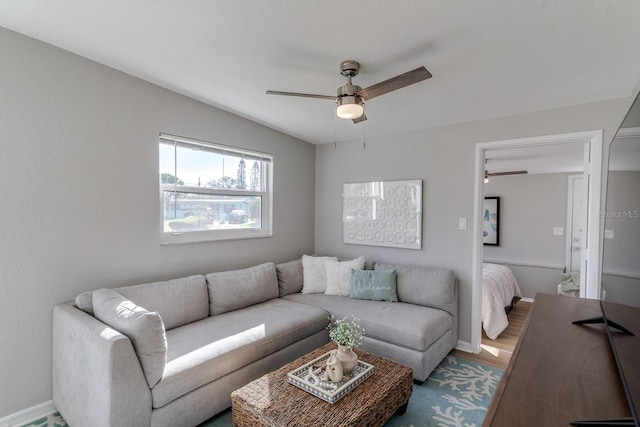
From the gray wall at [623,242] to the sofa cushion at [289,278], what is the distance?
281 cm

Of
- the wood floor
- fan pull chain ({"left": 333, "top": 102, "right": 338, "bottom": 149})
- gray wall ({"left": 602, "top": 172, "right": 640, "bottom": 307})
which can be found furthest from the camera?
fan pull chain ({"left": 333, "top": 102, "right": 338, "bottom": 149})

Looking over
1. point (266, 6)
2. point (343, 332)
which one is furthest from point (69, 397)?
point (266, 6)

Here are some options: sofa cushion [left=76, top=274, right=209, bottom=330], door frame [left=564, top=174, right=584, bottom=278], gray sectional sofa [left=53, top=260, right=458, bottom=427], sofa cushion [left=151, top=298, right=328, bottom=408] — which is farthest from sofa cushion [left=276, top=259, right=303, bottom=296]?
door frame [left=564, top=174, right=584, bottom=278]

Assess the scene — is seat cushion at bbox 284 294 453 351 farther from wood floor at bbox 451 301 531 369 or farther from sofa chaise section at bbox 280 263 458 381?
wood floor at bbox 451 301 531 369

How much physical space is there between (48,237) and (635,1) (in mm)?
3735

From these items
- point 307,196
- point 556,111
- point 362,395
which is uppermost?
point 556,111

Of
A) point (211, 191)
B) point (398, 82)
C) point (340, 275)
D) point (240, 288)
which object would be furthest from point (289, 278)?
point (398, 82)

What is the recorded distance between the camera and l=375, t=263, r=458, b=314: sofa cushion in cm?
A: 311

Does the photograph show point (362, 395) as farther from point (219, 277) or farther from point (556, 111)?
point (556, 111)

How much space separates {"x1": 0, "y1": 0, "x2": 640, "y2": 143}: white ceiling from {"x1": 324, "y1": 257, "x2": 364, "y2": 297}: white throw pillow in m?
1.81

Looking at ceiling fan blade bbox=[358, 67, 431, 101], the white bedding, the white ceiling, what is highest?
the white ceiling

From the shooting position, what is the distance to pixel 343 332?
199 centimetres

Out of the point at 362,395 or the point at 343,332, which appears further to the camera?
the point at 343,332

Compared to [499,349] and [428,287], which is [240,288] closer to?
[428,287]
